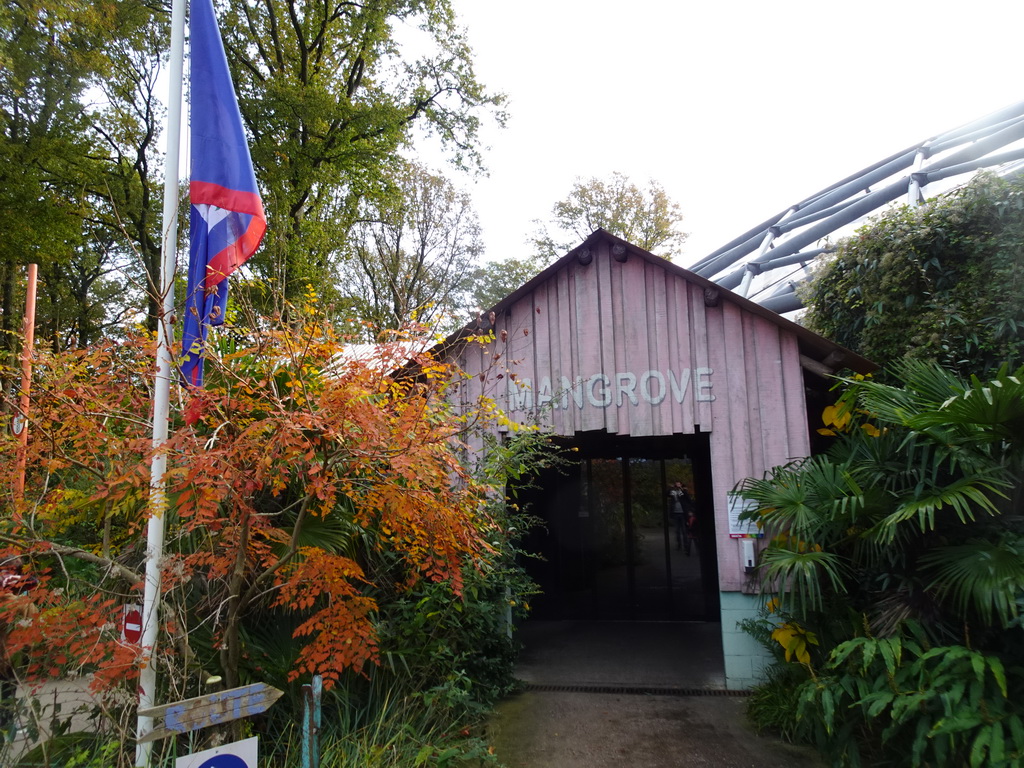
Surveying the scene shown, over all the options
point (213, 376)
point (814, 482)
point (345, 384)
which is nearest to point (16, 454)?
point (213, 376)

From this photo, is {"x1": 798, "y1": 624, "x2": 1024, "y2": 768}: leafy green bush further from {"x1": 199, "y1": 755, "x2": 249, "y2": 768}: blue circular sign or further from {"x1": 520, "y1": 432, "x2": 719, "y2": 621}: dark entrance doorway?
{"x1": 520, "y1": 432, "x2": 719, "y2": 621}: dark entrance doorway

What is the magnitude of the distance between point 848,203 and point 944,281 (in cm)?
988

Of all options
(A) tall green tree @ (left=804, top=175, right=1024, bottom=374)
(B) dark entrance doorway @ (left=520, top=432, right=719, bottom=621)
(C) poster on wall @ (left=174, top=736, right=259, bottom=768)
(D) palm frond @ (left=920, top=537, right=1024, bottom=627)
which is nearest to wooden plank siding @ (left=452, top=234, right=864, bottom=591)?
(A) tall green tree @ (left=804, top=175, right=1024, bottom=374)

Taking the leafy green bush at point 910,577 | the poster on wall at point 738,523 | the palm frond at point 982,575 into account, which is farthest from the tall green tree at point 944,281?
the palm frond at point 982,575

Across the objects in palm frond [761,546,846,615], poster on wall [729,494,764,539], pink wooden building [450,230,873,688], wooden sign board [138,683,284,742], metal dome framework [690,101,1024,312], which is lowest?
wooden sign board [138,683,284,742]

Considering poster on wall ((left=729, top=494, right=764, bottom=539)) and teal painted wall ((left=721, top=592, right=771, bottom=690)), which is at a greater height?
poster on wall ((left=729, top=494, right=764, bottom=539))

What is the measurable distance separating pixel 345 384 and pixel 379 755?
7.91 feet

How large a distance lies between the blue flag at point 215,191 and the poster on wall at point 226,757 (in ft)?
7.28

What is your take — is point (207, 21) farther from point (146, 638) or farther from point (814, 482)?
point (814, 482)

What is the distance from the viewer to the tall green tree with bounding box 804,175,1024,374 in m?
6.42

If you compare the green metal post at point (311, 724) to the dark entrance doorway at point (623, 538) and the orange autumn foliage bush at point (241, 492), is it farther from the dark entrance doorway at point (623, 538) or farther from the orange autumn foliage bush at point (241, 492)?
the dark entrance doorway at point (623, 538)

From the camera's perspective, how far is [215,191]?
431 centimetres

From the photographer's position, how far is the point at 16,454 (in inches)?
164

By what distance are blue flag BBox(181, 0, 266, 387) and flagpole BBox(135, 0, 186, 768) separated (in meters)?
0.11
